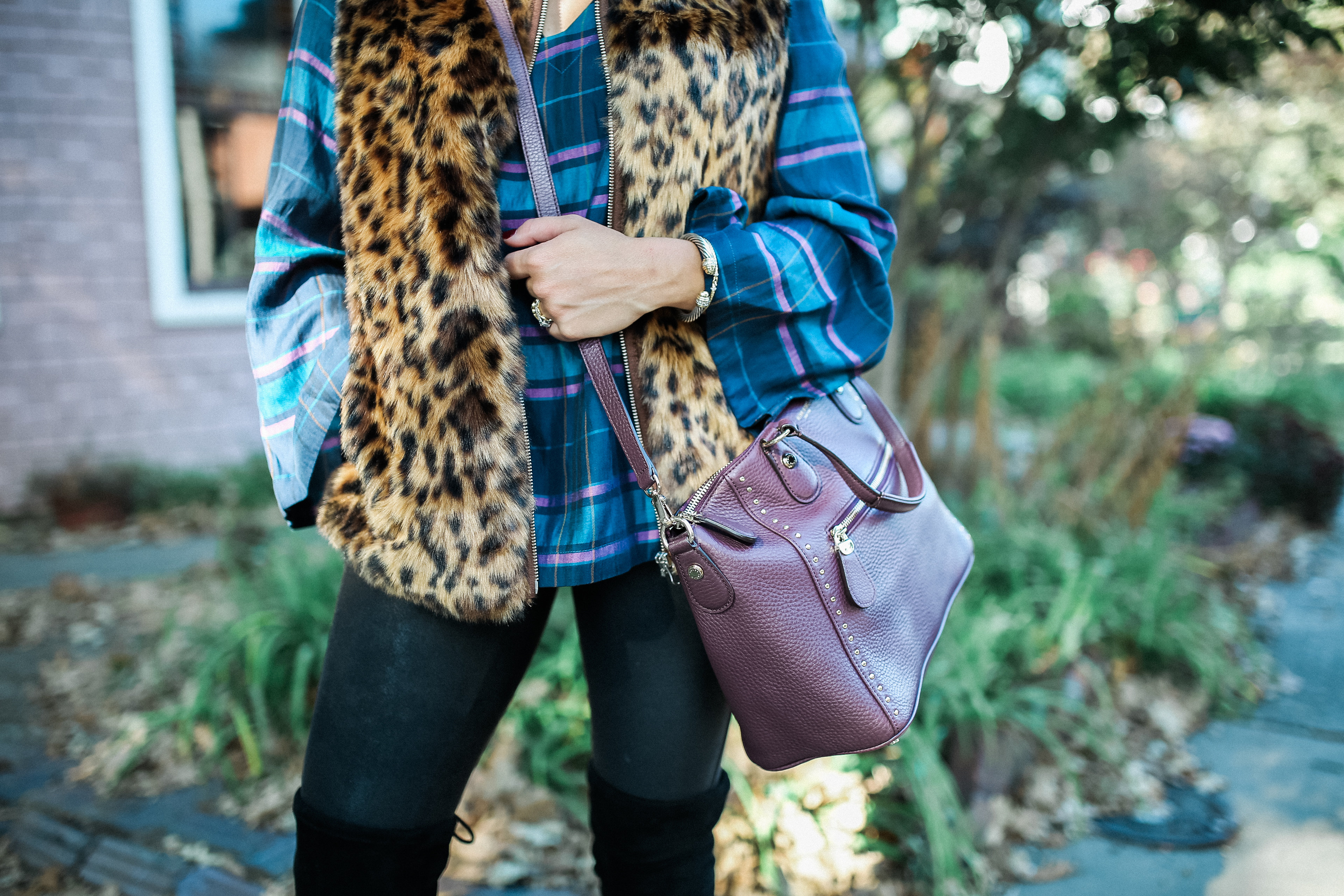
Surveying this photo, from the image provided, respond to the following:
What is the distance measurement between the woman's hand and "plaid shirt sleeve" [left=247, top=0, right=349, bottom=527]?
255 mm

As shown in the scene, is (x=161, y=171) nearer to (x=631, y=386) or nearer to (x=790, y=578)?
(x=631, y=386)

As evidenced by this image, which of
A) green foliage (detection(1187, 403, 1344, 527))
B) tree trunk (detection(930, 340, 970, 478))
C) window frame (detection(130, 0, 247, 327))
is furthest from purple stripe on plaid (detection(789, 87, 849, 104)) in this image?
green foliage (detection(1187, 403, 1344, 527))

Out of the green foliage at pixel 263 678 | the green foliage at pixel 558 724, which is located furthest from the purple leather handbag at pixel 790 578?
the green foliage at pixel 263 678

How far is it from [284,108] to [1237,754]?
3.12m

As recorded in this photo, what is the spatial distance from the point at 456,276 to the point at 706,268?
0.97 ft

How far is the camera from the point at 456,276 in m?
0.94

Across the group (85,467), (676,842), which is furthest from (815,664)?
(85,467)

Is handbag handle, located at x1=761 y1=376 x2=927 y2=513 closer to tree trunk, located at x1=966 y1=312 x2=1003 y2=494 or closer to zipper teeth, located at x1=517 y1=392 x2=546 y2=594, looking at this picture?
zipper teeth, located at x1=517 y1=392 x2=546 y2=594

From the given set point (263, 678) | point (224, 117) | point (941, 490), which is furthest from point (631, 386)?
point (224, 117)

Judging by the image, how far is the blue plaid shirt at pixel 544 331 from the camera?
103 cm

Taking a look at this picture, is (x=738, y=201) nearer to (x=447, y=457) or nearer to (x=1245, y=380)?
(x=447, y=457)

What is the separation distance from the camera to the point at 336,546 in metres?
1.01

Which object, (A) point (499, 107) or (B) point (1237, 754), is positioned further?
(B) point (1237, 754)

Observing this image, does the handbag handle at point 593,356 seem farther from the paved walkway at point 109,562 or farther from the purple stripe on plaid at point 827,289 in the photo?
the paved walkway at point 109,562
